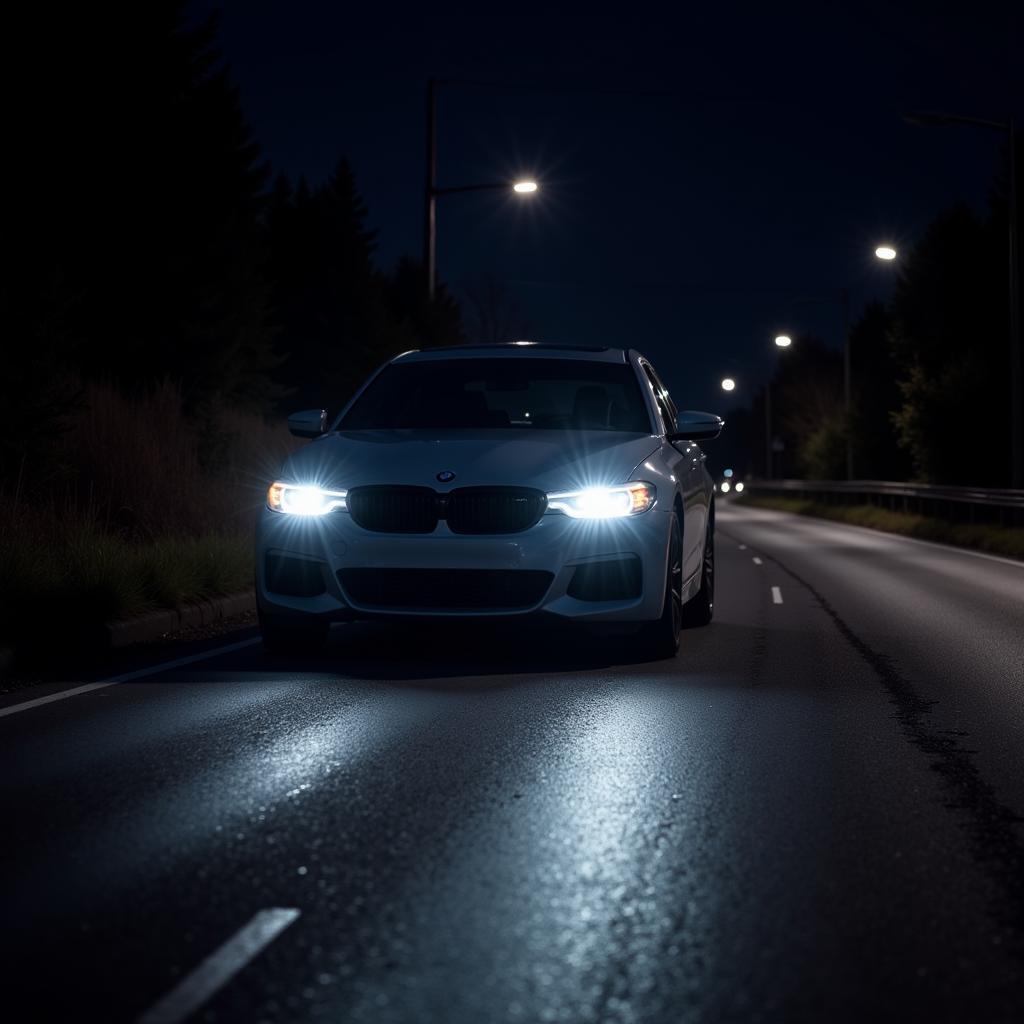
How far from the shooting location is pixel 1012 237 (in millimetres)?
24844

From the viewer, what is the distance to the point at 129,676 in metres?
8.99

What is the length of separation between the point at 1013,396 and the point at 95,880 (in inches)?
930

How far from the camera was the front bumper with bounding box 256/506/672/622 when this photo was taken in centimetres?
891

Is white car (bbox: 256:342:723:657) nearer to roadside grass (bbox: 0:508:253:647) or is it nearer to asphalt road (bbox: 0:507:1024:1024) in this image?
asphalt road (bbox: 0:507:1024:1024)

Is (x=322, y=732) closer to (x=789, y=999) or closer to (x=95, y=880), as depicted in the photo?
(x=95, y=880)

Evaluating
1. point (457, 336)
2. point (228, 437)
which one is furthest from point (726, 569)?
point (457, 336)

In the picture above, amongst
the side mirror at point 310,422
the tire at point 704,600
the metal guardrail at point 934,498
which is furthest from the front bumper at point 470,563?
the metal guardrail at point 934,498

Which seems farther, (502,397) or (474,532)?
(502,397)

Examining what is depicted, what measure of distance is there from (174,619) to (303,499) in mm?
2663

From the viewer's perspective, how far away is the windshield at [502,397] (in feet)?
34.2

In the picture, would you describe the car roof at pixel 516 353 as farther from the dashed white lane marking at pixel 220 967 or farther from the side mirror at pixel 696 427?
the dashed white lane marking at pixel 220 967

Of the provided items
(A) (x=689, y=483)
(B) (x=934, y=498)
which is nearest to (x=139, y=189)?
(B) (x=934, y=498)

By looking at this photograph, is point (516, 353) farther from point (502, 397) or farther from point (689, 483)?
point (689, 483)

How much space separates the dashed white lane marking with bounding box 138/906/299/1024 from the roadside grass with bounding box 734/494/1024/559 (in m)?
20.4
